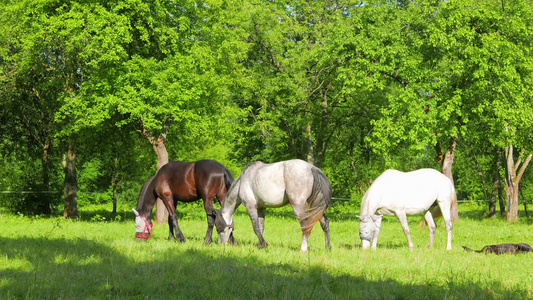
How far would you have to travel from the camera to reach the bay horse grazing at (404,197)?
11844 mm

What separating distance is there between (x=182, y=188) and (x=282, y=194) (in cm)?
346

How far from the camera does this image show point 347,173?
116 ft

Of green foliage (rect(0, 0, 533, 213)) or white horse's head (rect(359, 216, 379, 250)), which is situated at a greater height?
green foliage (rect(0, 0, 533, 213))

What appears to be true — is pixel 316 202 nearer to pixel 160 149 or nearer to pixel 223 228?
pixel 223 228

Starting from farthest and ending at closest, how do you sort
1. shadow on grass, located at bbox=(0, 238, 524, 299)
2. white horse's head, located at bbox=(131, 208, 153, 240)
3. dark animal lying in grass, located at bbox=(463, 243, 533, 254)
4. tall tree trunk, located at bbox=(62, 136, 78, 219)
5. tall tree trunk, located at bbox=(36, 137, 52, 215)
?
tall tree trunk, located at bbox=(36, 137, 52, 215), tall tree trunk, located at bbox=(62, 136, 78, 219), white horse's head, located at bbox=(131, 208, 153, 240), dark animal lying in grass, located at bbox=(463, 243, 533, 254), shadow on grass, located at bbox=(0, 238, 524, 299)

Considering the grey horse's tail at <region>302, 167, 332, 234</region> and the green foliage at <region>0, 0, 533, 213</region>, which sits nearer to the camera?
the grey horse's tail at <region>302, 167, 332, 234</region>

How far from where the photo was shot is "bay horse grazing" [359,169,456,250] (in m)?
11.8

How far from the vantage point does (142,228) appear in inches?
488

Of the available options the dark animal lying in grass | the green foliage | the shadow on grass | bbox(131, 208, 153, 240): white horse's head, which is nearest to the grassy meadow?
the shadow on grass

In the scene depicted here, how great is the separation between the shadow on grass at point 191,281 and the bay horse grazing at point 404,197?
396cm

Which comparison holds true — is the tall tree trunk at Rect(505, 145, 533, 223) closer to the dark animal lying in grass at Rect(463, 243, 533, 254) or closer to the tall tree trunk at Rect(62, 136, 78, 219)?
the dark animal lying in grass at Rect(463, 243, 533, 254)

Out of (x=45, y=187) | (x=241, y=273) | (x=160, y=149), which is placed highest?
(x=160, y=149)

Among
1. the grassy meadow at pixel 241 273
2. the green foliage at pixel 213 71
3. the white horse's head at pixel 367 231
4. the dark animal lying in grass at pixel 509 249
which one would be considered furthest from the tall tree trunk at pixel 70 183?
the dark animal lying in grass at pixel 509 249

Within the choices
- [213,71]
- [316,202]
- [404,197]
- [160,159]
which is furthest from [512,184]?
[316,202]
